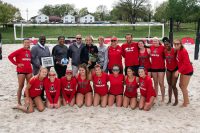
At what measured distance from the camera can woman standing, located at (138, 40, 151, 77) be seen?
634cm

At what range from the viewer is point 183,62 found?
5871 millimetres

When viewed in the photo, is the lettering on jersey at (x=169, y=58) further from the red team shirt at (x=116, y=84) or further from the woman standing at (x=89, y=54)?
the woman standing at (x=89, y=54)

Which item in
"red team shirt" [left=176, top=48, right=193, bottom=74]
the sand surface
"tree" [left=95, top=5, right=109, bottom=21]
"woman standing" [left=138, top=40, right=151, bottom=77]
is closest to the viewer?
the sand surface

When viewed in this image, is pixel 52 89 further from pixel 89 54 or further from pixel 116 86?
pixel 116 86

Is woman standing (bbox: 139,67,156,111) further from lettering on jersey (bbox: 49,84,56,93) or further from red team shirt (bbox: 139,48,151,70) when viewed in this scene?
lettering on jersey (bbox: 49,84,56,93)

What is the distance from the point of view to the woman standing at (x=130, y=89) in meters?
6.09

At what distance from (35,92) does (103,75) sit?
4.72ft

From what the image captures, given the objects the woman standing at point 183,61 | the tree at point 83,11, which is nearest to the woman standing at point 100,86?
the woman standing at point 183,61

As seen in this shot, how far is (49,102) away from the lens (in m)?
6.13

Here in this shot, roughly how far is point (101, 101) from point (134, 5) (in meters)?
48.7

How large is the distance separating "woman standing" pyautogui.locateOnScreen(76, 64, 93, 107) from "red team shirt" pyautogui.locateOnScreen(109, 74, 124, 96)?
1.60 ft

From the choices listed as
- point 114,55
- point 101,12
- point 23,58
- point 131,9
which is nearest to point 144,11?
point 131,9

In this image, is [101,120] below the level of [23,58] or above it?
below

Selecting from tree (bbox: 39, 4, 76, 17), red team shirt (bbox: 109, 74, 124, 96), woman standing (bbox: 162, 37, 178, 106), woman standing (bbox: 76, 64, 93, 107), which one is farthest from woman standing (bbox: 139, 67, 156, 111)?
tree (bbox: 39, 4, 76, 17)
